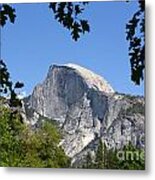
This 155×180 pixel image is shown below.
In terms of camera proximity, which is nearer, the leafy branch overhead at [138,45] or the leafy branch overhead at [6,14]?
the leafy branch overhead at [138,45]

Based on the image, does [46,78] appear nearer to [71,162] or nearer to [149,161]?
[71,162]

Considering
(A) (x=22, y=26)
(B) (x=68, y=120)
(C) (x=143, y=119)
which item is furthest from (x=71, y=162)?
(A) (x=22, y=26)

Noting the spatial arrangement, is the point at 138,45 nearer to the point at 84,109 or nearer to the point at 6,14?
the point at 84,109

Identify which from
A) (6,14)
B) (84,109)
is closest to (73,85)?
(84,109)

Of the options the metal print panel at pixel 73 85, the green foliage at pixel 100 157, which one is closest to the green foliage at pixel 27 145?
the metal print panel at pixel 73 85

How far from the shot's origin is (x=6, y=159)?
239 centimetres

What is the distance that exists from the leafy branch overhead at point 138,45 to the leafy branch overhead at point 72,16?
182 mm

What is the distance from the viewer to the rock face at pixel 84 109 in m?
2.30

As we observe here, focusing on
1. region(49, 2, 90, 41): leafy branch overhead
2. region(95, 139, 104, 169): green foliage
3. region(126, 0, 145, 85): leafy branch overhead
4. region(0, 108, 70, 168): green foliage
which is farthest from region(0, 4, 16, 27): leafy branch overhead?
region(95, 139, 104, 169): green foliage

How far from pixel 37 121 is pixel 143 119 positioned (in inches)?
16.0

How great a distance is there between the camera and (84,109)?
2.34 meters

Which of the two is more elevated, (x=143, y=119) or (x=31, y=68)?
(x=31, y=68)

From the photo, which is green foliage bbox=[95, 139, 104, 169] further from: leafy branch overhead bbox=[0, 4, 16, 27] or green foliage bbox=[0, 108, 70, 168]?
leafy branch overhead bbox=[0, 4, 16, 27]

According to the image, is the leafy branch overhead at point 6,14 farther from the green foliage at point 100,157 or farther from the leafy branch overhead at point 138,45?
the green foliage at point 100,157
